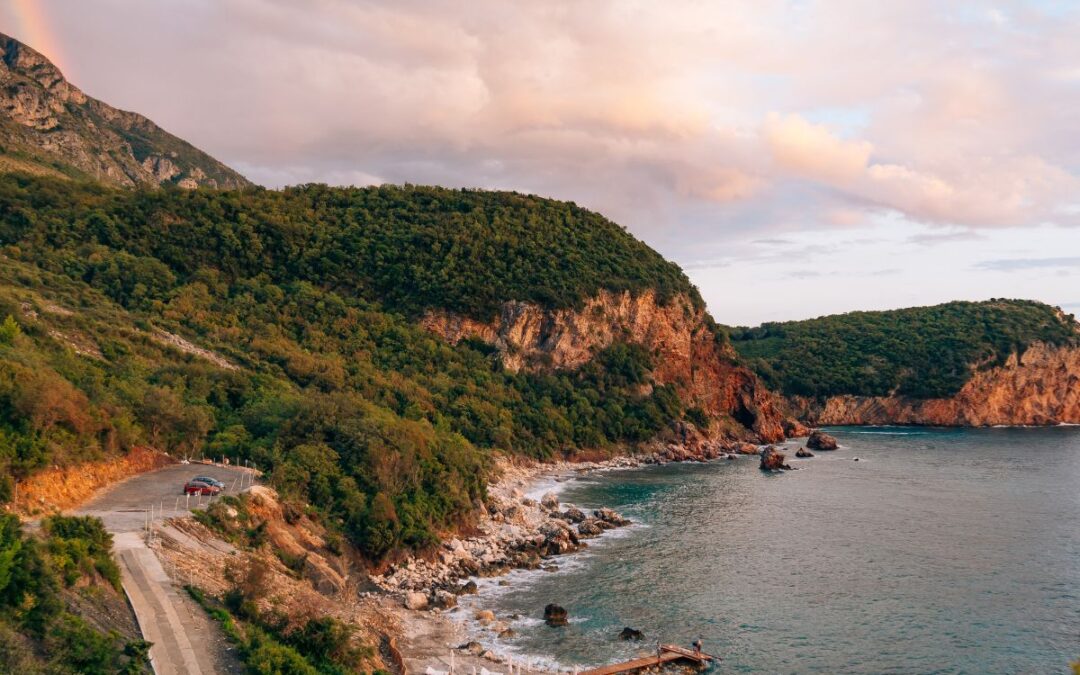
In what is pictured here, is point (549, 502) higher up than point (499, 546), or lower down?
higher up

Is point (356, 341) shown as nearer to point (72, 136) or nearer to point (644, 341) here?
point (644, 341)

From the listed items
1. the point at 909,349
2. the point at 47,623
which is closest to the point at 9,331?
the point at 47,623

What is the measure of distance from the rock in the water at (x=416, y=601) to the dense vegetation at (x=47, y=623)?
53.0ft

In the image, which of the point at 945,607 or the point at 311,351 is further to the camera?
the point at 311,351

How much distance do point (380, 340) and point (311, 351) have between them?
11.4 meters

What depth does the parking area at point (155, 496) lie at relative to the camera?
2934cm

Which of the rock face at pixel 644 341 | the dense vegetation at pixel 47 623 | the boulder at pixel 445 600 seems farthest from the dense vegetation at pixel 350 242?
the dense vegetation at pixel 47 623

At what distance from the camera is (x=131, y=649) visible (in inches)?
736

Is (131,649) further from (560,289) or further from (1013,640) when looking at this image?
(560,289)

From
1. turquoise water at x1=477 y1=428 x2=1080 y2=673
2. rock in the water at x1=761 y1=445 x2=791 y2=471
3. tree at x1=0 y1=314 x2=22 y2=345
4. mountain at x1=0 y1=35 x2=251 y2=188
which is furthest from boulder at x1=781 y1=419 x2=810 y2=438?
mountain at x1=0 y1=35 x2=251 y2=188

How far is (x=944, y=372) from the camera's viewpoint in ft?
445

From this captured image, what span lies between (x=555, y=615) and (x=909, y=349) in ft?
420

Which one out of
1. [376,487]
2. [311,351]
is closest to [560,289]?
[311,351]

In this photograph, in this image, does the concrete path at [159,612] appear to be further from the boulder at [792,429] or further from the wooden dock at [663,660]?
the boulder at [792,429]
